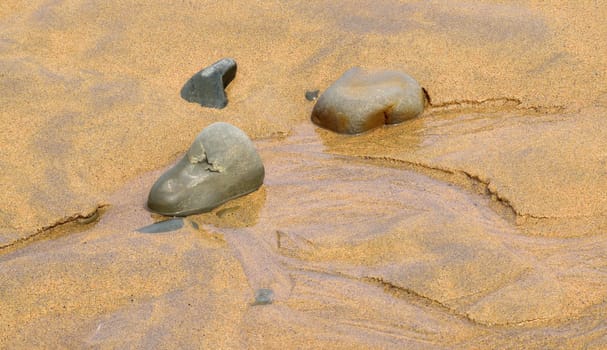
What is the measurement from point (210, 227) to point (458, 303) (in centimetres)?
136

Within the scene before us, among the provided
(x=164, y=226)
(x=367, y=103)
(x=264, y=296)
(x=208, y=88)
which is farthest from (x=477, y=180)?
(x=208, y=88)

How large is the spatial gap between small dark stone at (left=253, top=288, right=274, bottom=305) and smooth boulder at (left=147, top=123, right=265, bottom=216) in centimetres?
73

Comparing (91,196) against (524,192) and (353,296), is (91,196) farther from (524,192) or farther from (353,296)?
(524,192)

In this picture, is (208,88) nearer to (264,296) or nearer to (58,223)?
(58,223)

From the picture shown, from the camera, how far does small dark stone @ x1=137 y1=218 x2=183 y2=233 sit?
13.1 feet

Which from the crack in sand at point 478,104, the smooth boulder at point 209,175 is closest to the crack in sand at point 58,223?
the smooth boulder at point 209,175

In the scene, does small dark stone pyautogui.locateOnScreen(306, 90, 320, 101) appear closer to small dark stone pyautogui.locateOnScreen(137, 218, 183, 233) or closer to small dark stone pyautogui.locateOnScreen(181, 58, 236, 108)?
small dark stone pyautogui.locateOnScreen(181, 58, 236, 108)

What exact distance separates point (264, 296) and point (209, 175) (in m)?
0.90

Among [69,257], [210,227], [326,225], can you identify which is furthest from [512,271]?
[69,257]

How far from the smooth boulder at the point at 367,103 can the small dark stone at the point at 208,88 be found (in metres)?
0.65

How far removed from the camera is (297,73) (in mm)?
5414

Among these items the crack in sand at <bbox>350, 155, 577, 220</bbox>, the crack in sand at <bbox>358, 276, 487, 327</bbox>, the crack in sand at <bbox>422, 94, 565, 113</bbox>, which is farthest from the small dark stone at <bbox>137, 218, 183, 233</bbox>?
the crack in sand at <bbox>422, 94, 565, 113</bbox>

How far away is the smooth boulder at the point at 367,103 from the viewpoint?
482cm

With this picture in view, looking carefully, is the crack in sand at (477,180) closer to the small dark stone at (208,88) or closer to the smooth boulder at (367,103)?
the smooth boulder at (367,103)
